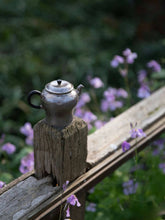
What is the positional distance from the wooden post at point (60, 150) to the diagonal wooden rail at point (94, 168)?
0.05m

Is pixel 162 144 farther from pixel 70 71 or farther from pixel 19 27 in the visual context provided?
pixel 19 27

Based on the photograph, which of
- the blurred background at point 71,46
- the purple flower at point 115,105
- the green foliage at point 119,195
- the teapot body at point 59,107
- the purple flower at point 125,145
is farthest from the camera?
the blurred background at point 71,46

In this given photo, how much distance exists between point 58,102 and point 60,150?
0.20m

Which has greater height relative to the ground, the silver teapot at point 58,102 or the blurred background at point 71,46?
the silver teapot at point 58,102

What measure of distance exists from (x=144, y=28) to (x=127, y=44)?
1.40 ft

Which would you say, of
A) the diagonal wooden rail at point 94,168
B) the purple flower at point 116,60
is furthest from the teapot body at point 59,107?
the purple flower at point 116,60

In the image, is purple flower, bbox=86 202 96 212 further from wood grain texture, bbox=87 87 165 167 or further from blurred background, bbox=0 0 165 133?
blurred background, bbox=0 0 165 133

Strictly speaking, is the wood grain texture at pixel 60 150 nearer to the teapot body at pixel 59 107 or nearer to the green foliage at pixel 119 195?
the teapot body at pixel 59 107

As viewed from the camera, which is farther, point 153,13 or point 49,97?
point 153,13

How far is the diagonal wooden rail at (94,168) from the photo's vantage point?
Answer: 1203mm

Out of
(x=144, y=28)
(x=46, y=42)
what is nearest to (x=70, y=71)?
(x=46, y=42)

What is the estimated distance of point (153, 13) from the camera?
16.3 feet

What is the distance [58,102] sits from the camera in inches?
45.8

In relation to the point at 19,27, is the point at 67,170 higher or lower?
higher
